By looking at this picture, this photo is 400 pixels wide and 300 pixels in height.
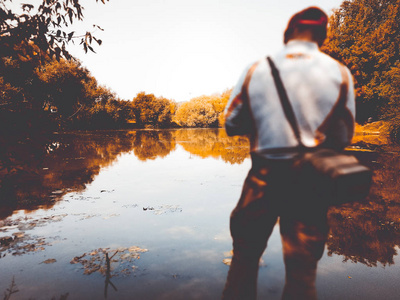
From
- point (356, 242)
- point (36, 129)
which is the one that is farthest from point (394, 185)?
point (36, 129)

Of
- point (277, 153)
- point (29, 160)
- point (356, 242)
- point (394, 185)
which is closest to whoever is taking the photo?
point (277, 153)

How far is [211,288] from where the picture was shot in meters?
2.96

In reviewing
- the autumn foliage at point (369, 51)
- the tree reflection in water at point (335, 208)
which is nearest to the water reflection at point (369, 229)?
the tree reflection in water at point (335, 208)

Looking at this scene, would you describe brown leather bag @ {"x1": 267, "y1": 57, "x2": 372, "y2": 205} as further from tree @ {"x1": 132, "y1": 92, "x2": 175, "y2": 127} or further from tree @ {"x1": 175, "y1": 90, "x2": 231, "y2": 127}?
tree @ {"x1": 175, "y1": 90, "x2": 231, "y2": 127}

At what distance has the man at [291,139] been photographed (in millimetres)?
1637

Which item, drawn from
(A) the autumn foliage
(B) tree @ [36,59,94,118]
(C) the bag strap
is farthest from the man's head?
(B) tree @ [36,59,94,118]

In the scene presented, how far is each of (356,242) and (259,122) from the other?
354cm

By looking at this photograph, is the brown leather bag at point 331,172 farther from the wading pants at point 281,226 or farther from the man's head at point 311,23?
the man's head at point 311,23

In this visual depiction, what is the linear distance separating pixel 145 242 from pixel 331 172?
3.38 meters

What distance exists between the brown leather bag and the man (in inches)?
1.5

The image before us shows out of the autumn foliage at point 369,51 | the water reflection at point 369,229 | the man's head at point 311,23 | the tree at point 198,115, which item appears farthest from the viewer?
the tree at point 198,115

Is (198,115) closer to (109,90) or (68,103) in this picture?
(109,90)

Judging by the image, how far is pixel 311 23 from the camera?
175 cm

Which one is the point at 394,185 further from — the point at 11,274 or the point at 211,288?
the point at 11,274
